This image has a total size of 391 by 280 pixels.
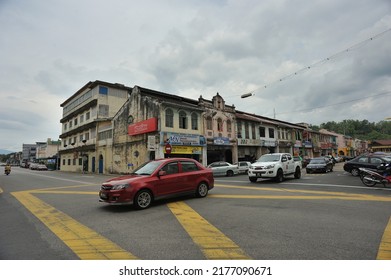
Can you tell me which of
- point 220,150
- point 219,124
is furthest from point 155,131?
point 220,150

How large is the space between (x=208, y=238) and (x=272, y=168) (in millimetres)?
10060

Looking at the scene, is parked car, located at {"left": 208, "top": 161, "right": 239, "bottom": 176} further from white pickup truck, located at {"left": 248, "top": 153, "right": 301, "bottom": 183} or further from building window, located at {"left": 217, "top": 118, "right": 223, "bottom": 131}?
building window, located at {"left": 217, "top": 118, "right": 223, "bottom": 131}

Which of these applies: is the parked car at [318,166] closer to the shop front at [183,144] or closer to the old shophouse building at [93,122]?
the shop front at [183,144]

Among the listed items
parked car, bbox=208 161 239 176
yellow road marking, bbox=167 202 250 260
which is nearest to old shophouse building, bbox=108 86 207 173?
parked car, bbox=208 161 239 176

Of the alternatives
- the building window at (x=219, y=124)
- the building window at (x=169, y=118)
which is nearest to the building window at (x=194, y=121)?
the building window at (x=169, y=118)

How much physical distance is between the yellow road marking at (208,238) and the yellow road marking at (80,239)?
1241 millimetres

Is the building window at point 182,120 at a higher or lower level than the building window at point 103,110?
lower

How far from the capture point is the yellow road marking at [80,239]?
3.74m

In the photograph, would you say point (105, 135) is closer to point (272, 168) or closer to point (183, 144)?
point (183, 144)

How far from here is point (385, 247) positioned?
3771mm

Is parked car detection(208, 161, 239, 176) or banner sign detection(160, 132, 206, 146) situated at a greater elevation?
banner sign detection(160, 132, 206, 146)

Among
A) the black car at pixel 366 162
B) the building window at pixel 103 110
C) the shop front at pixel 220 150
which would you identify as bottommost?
the black car at pixel 366 162

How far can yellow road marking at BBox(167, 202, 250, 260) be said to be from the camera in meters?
3.60

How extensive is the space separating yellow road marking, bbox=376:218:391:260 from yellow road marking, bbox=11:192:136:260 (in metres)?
3.78
